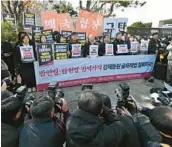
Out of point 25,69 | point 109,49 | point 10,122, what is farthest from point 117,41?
point 10,122

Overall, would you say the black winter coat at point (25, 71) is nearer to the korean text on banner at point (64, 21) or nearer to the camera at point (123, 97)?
the korean text on banner at point (64, 21)

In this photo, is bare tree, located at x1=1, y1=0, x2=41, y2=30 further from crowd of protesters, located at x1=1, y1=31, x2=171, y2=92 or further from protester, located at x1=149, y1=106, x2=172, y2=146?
protester, located at x1=149, y1=106, x2=172, y2=146

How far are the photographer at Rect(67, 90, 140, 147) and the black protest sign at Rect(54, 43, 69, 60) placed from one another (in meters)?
4.43

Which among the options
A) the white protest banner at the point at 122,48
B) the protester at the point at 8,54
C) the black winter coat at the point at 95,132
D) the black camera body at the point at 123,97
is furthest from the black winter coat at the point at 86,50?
the black winter coat at the point at 95,132

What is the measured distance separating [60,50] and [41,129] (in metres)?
4.50

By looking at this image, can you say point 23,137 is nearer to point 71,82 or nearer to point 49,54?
point 49,54

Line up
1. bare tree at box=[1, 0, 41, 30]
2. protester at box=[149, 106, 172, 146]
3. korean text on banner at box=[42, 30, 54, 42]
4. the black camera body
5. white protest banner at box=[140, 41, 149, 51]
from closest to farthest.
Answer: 1. protester at box=[149, 106, 172, 146]
2. the black camera body
3. korean text on banner at box=[42, 30, 54, 42]
4. white protest banner at box=[140, 41, 149, 51]
5. bare tree at box=[1, 0, 41, 30]

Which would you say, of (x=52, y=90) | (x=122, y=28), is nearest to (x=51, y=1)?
(x=122, y=28)

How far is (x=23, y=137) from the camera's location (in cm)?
202

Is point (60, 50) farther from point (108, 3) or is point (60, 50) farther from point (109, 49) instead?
point (108, 3)

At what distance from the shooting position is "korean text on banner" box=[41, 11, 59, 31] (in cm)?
756

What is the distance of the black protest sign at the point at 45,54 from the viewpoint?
232 inches

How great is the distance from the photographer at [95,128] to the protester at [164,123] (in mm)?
267

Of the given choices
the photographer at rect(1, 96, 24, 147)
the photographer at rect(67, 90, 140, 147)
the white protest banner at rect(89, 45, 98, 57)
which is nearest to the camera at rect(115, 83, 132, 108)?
the photographer at rect(67, 90, 140, 147)
